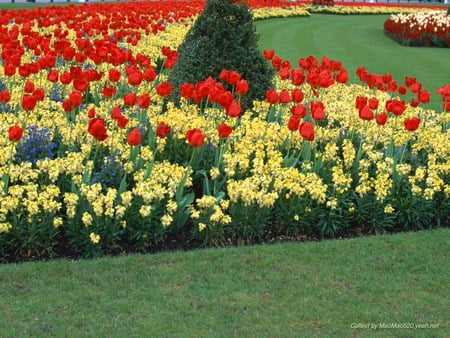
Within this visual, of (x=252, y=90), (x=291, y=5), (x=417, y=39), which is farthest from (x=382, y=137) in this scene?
(x=291, y=5)

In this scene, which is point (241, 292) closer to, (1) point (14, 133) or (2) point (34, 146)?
(1) point (14, 133)

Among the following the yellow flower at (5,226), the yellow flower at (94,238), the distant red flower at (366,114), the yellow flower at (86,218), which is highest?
the distant red flower at (366,114)

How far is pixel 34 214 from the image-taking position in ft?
18.5

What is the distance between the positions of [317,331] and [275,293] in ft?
1.82

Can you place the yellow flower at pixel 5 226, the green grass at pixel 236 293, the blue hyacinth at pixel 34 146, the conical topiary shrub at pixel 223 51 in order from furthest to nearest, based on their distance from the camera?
the conical topiary shrub at pixel 223 51, the blue hyacinth at pixel 34 146, the yellow flower at pixel 5 226, the green grass at pixel 236 293

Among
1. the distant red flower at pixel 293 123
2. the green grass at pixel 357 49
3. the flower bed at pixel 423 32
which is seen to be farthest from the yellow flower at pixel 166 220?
the flower bed at pixel 423 32

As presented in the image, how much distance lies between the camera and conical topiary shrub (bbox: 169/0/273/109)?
336 inches

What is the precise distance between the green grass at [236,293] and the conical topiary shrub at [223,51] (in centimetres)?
307

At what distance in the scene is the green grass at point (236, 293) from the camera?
15.5 feet

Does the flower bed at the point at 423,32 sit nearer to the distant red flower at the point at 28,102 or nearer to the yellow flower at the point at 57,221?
the distant red flower at the point at 28,102

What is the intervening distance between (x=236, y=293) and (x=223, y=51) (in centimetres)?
408

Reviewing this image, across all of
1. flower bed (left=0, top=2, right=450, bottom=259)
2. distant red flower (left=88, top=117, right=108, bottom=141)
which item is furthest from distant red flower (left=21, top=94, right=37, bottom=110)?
distant red flower (left=88, top=117, right=108, bottom=141)

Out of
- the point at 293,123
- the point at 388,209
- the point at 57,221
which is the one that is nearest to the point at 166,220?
the point at 57,221

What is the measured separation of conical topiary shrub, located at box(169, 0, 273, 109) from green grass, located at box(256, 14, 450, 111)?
4446mm
